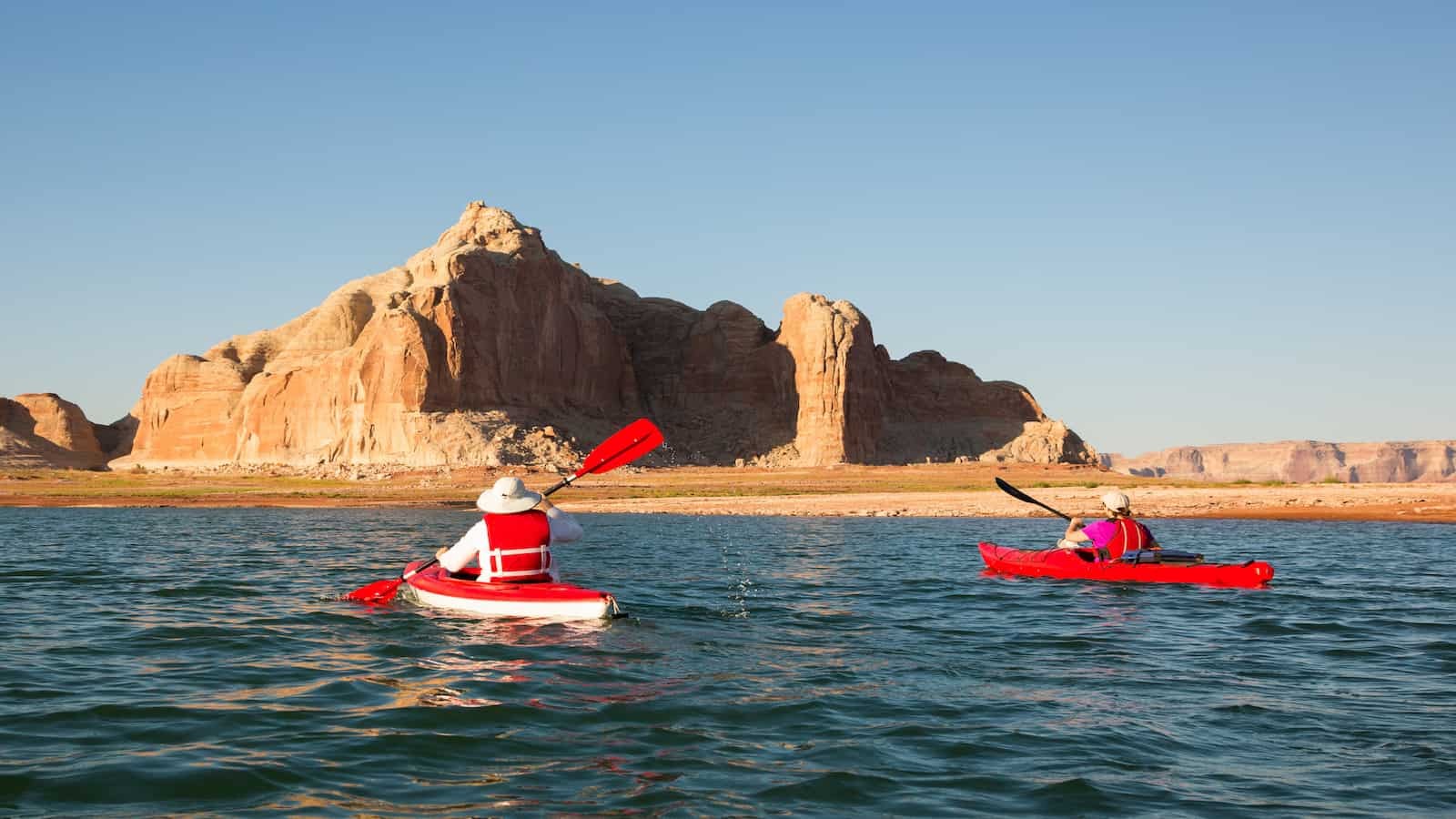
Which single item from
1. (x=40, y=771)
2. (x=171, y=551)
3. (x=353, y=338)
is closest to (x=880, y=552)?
(x=171, y=551)

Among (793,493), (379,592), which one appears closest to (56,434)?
(793,493)

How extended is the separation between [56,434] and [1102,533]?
13082 cm

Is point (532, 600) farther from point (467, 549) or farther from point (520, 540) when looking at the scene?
point (467, 549)

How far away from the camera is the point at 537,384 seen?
98.9 meters

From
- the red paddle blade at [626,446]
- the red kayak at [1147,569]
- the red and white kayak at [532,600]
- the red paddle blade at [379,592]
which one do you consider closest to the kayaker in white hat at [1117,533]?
the red kayak at [1147,569]

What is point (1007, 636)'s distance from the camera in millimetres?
13320

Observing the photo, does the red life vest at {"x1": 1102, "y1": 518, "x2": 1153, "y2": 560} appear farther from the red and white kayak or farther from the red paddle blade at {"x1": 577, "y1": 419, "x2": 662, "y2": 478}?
the red and white kayak

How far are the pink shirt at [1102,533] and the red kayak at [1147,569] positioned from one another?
0.19 metres

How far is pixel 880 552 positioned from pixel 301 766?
19.3 metres

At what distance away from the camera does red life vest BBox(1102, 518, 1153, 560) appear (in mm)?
18516

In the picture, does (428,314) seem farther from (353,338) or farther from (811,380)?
(811,380)

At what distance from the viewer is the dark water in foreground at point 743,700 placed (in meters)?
6.89

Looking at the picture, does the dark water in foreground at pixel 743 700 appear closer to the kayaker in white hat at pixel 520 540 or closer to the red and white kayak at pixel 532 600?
the red and white kayak at pixel 532 600

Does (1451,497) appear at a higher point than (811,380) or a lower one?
lower
